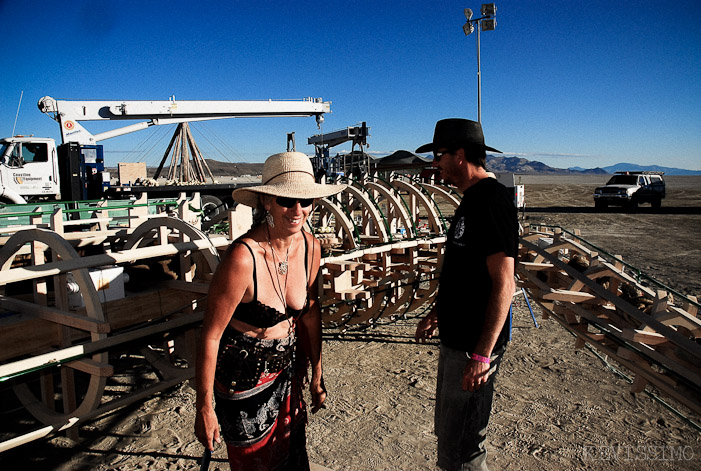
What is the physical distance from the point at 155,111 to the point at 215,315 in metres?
18.5

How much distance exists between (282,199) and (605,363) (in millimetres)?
5330

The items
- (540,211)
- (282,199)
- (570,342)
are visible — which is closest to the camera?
(282,199)

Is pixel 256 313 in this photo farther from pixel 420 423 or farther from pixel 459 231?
pixel 420 423

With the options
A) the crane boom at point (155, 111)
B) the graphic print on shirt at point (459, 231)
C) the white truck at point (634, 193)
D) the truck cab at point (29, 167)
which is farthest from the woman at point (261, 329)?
the white truck at point (634, 193)

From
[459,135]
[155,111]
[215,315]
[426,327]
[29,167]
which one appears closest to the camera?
[215,315]

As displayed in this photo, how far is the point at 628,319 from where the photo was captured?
4.06 m

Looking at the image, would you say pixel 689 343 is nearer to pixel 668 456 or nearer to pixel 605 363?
pixel 668 456

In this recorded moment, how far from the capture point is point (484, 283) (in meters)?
2.46

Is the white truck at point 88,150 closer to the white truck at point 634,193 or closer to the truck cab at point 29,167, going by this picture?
the truck cab at point 29,167

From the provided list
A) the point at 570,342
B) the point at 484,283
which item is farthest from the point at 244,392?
the point at 570,342

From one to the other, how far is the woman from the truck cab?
46.9ft

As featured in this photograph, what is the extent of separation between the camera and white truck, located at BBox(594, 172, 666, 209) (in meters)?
26.8

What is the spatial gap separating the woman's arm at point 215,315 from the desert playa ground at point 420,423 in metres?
2.25

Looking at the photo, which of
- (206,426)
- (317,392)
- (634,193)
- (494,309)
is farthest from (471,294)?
(634,193)
